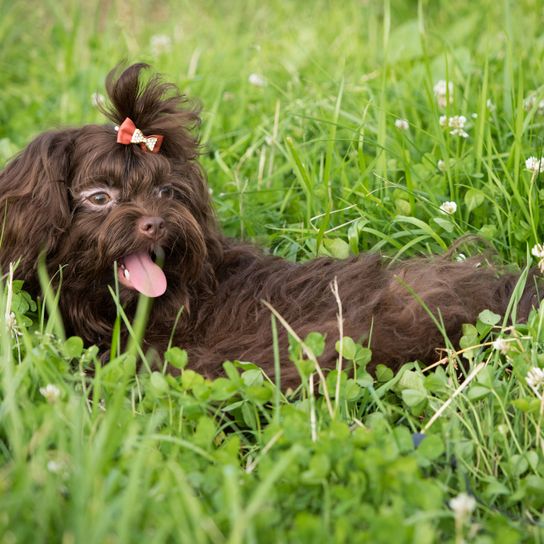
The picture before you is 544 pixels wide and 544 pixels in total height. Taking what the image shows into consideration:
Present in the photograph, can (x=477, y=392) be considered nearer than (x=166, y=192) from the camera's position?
Yes

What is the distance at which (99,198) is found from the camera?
3.15 m

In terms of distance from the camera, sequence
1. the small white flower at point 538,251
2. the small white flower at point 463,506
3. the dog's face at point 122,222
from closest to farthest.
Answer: the small white flower at point 463,506 < the dog's face at point 122,222 < the small white flower at point 538,251

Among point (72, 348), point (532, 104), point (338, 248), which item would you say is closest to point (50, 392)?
point (72, 348)

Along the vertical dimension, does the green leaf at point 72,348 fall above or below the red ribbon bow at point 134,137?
below

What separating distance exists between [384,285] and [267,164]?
1.57 m

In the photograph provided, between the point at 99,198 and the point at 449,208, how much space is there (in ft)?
4.78

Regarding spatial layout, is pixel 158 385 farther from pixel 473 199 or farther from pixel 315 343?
pixel 473 199

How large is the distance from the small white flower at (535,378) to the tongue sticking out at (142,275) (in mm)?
1232

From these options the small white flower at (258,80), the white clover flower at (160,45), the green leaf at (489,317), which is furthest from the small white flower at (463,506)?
the white clover flower at (160,45)

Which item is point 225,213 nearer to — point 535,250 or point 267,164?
point 267,164

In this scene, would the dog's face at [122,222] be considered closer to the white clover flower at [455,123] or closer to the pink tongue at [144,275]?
the pink tongue at [144,275]

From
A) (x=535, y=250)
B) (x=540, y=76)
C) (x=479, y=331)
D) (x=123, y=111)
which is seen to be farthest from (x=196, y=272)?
(x=540, y=76)

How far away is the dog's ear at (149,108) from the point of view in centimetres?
319

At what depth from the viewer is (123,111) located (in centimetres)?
323
